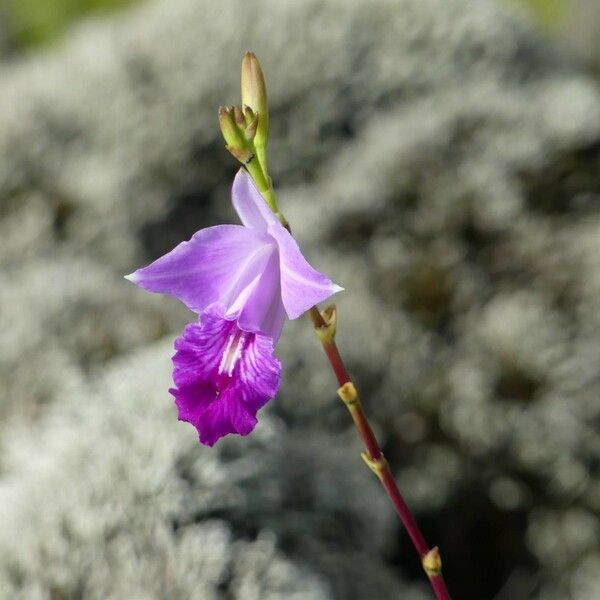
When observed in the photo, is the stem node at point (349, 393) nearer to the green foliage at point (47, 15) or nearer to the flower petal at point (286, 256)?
the flower petal at point (286, 256)

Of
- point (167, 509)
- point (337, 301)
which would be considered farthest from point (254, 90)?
point (337, 301)

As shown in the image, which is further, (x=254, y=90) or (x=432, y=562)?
(x=432, y=562)

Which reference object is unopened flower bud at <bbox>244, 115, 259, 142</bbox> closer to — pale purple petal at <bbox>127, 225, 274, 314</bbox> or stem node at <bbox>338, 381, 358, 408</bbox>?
pale purple petal at <bbox>127, 225, 274, 314</bbox>

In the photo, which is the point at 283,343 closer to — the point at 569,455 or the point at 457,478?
the point at 457,478

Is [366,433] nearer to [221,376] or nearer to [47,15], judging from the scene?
[221,376]

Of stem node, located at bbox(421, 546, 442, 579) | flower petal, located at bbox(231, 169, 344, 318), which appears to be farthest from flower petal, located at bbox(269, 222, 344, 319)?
stem node, located at bbox(421, 546, 442, 579)

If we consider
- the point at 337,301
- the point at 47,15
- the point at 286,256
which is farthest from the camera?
the point at 47,15

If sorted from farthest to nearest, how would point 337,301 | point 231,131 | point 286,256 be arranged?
point 337,301
point 286,256
point 231,131
